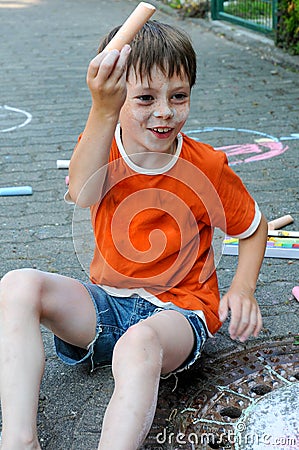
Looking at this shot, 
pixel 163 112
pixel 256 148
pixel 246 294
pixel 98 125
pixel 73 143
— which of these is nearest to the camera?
pixel 98 125

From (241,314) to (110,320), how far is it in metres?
0.38

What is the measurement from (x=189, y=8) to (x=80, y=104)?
4.91 metres

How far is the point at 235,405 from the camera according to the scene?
200cm

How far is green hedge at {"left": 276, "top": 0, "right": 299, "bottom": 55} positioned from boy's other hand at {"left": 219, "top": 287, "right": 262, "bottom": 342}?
16.7 feet

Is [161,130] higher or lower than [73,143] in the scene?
higher

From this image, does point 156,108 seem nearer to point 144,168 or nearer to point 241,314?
point 144,168

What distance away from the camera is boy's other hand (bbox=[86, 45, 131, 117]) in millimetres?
1717

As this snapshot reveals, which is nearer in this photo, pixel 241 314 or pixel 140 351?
pixel 140 351

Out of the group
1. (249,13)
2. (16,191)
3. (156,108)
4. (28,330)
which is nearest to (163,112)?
(156,108)

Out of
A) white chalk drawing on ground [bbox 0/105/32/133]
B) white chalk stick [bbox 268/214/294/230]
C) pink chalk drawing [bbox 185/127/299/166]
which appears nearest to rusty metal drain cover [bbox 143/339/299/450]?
white chalk stick [bbox 268/214/294/230]

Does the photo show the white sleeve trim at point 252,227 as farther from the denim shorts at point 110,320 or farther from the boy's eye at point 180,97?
the boy's eye at point 180,97

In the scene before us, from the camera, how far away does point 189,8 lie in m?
10.0

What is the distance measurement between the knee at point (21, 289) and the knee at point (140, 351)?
0.27 metres

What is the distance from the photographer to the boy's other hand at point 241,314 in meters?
1.96
